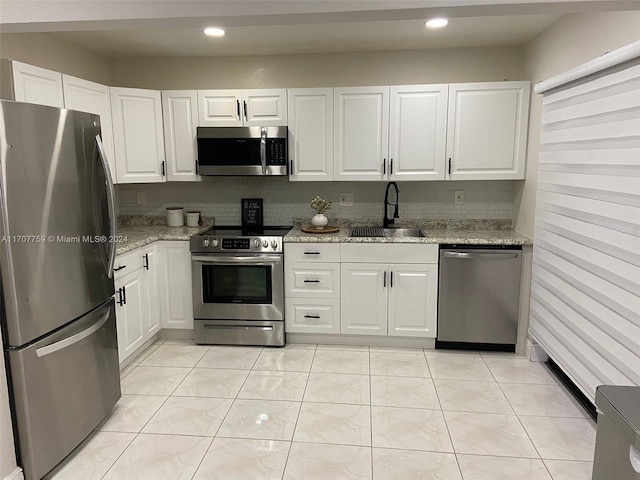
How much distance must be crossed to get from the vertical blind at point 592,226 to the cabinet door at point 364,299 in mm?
1096

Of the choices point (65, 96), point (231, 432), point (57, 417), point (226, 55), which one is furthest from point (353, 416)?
point (226, 55)

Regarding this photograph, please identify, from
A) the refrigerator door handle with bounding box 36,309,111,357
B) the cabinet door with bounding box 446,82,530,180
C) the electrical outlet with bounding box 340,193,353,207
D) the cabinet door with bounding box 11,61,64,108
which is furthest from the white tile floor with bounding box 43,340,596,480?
the cabinet door with bounding box 11,61,64,108

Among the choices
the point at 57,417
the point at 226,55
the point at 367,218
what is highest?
the point at 226,55

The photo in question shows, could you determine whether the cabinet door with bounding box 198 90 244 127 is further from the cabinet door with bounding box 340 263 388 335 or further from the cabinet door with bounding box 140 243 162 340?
the cabinet door with bounding box 340 263 388 335

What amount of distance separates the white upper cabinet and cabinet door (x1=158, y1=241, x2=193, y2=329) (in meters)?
1.05

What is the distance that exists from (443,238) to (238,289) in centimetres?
162

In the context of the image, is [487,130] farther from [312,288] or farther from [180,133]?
[180,133]

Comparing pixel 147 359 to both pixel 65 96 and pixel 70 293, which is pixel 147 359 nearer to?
pixel 70 293

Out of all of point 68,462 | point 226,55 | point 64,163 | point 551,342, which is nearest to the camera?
point 64,163

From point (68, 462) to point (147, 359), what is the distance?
3.88ft

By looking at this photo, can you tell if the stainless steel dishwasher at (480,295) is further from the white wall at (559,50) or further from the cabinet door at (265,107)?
the cabinet door at (265,107)

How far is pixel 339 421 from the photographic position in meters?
2.53

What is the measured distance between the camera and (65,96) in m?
2.88

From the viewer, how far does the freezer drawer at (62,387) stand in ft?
6.40
